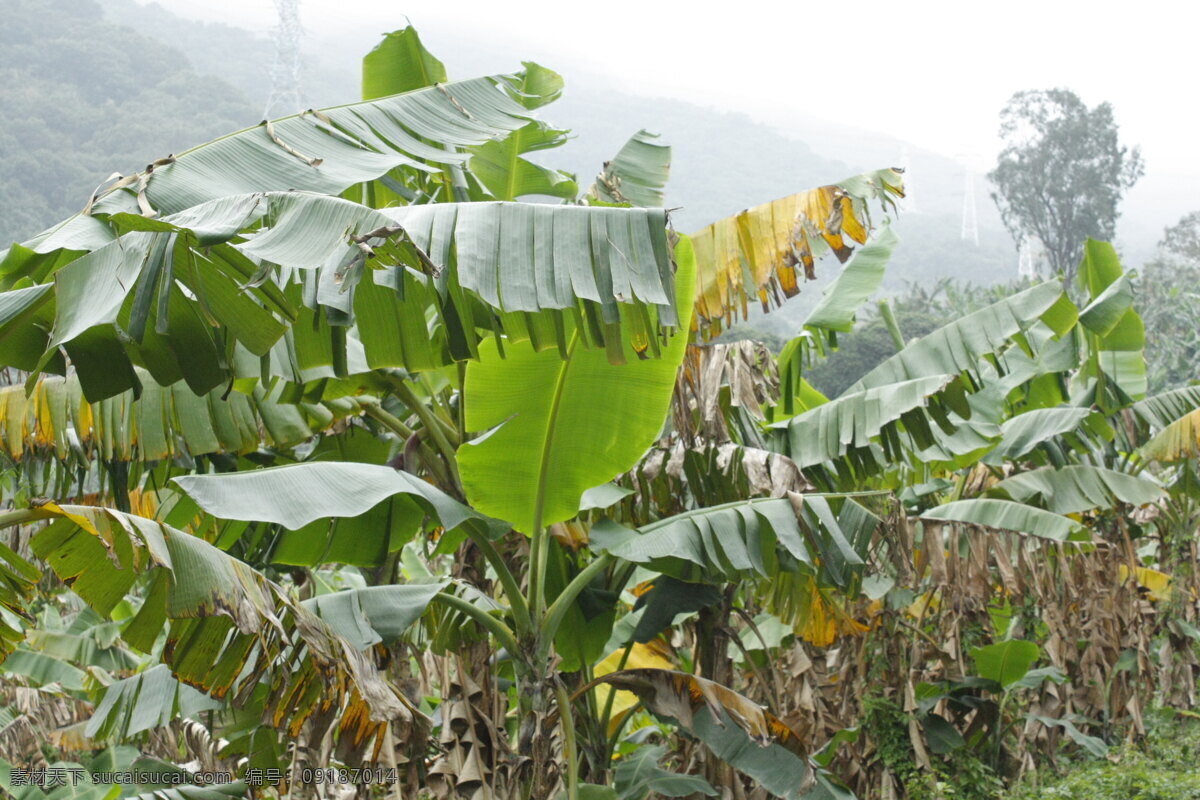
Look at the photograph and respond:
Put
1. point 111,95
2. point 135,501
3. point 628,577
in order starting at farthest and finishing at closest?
point 111,95
point 135,501
point 628,577

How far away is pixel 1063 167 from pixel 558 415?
44025 mm

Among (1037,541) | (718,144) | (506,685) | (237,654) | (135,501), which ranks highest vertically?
(237,654)

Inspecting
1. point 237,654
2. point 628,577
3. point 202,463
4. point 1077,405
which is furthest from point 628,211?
point 1077,405

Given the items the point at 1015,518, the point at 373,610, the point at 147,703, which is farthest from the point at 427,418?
the point at 1015,518

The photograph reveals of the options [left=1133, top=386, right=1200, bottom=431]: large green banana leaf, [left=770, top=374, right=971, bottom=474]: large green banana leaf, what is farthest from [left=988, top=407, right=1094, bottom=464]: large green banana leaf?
[left=770, top=374, right=971, bottom=474]: large green banana leaf

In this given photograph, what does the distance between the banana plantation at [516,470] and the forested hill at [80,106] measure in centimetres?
3034

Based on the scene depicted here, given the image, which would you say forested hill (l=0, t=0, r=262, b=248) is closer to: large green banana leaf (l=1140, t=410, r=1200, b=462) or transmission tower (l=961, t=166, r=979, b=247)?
large green banana leaf (l=1140, t=410, r=1200, b=462)

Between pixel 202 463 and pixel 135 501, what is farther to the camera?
pixel 135 501

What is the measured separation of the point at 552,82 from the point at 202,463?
8.62 feet

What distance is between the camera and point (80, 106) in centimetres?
4491

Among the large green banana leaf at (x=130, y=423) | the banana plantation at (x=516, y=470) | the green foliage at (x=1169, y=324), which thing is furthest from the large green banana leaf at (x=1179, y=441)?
the green foliage at (x=1169, y=324)

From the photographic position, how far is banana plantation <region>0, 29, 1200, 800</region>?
265cm

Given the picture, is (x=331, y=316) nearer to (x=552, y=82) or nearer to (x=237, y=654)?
(x=237, y=654)

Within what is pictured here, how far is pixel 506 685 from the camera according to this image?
5371mm
